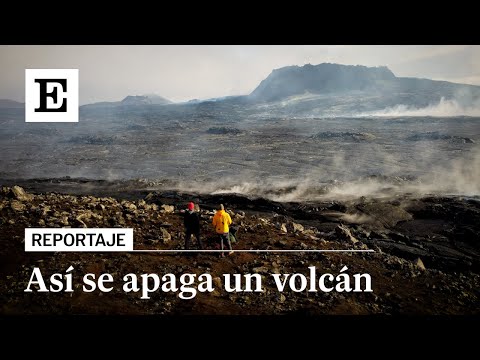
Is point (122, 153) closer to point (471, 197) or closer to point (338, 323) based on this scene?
point (338, 323)

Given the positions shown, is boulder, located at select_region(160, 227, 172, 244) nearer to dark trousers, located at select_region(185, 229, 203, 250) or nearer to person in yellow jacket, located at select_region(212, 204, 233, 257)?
dark trousers, located at select_region(185, 229, 203, 250)

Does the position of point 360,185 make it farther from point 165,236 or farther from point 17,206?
point 17,206

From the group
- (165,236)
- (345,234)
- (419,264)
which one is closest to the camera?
(165,236)

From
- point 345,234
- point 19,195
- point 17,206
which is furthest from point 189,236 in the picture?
point 19,195

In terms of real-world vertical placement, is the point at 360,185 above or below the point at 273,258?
above

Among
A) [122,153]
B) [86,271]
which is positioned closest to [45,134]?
[122,153]

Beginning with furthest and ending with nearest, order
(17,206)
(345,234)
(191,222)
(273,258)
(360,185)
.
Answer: (360,185), (345,234), (17,206), (273,258), (191,222)

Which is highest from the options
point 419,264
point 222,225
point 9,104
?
point 9,104
